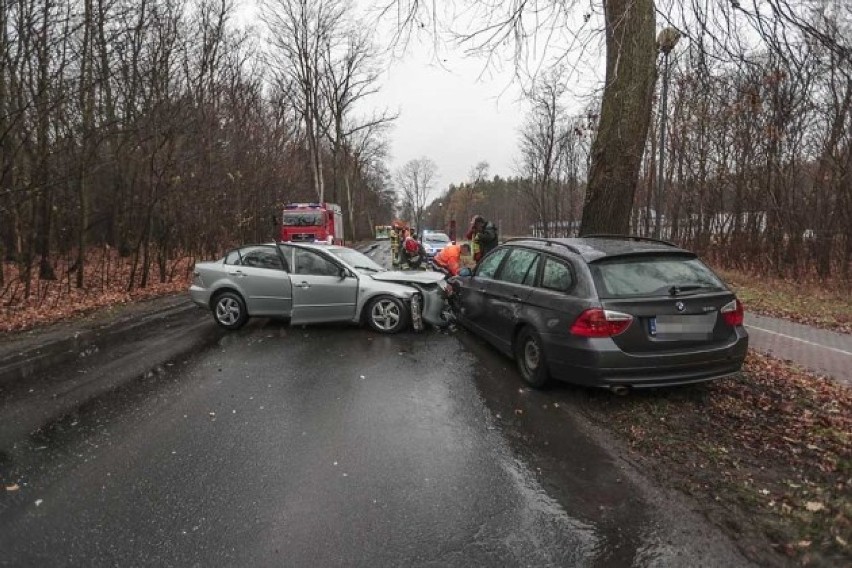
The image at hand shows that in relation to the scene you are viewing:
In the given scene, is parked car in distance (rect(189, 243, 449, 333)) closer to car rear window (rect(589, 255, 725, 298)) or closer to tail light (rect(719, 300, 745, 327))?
car rear window (rect(589, 255, 725, 298))

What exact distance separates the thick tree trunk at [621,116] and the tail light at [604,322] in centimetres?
340

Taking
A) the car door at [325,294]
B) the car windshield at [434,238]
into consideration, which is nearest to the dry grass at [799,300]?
the car door at [325,294]

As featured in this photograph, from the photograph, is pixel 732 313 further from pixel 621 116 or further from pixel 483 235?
pixel 483 235

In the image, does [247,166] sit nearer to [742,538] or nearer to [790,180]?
[790,180]

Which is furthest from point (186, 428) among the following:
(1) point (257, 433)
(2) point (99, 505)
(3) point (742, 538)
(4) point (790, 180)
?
(4) point (790, 180)

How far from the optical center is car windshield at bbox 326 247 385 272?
28.6 feet

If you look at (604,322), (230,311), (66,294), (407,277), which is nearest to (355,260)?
(407,277)

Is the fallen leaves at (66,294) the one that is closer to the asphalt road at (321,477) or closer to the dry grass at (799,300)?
the asphalt road at (321,477)

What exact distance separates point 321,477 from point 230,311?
5.86 metres

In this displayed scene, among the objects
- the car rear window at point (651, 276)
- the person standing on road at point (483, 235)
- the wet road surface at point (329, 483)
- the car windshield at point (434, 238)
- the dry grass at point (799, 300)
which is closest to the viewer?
the wet road surface at point (329, 483)

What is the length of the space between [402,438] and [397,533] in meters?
1.33

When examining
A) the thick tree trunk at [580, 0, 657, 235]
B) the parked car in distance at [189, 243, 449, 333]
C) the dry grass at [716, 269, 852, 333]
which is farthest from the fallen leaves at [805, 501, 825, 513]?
the dry grass at [716, 269, 852, 333]

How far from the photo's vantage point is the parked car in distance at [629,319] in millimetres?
4605

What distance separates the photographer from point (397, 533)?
115 inches
